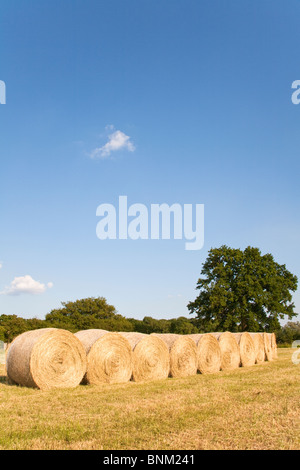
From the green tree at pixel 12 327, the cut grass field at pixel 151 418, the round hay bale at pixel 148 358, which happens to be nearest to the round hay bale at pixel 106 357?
the round hay bale at pixel 148 358

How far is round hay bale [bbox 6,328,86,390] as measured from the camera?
9.04 m

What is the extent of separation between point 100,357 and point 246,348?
966 cm

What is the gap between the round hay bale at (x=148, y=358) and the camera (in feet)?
36.9

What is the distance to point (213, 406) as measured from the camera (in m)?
6.70

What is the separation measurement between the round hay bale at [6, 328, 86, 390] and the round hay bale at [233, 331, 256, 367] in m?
9.59

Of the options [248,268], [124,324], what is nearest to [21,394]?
[248,268]

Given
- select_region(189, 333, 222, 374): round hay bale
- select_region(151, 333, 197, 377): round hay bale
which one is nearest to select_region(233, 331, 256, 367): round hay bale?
select_region(189, 333, 222, 374): round hay bale

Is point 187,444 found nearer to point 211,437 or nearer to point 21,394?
point 211,437

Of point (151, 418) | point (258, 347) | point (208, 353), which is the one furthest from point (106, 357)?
point (258, 347)

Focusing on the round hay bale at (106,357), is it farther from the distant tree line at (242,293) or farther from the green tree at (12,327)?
the green tree at (12,327)

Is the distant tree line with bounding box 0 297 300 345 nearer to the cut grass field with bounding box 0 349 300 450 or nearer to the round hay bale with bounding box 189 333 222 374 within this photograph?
the round hay bale with bounding box 189 333 222 374

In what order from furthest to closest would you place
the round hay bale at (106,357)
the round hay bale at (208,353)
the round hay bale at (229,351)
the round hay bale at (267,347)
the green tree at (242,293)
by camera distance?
the green tree at (242,293) < the round hay bale at (267,347) < the round hay bale at (229,351) < the round hay bale at (208,353) < the round hay bale at (106,357)

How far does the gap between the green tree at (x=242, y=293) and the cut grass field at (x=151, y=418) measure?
25.2 meters
